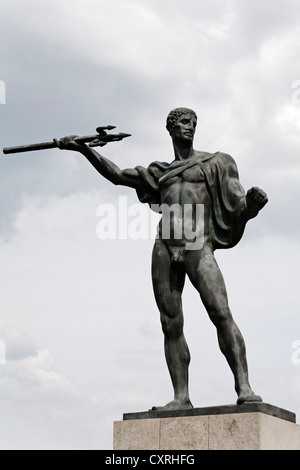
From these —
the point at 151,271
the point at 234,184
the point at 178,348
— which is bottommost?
the point at 178,348

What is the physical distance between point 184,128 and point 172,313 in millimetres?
2630

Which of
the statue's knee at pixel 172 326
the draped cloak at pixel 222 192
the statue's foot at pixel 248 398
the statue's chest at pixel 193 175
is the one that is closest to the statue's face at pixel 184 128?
the draped cloak at pixel 222 192

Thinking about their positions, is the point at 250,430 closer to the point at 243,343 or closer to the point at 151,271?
the point at 243,343

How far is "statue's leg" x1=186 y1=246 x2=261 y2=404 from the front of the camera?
1111 centimetres

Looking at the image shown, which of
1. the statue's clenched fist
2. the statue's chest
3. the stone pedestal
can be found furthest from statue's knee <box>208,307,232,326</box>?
the statue's chest

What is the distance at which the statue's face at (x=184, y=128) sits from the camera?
40.8ft

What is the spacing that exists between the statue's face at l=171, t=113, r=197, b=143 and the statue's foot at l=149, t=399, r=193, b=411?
3647 millimetres

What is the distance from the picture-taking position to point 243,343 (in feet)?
37.0

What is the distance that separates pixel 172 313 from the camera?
12.0 m

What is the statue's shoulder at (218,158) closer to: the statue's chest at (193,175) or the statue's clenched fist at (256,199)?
the statue's chest at (193,175)

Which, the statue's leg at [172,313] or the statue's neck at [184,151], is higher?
the statue's neck at [184,151]

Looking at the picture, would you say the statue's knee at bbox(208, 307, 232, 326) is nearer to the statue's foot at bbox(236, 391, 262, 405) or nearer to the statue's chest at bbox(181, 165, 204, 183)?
the statue's foot at bbox(236, 391, 262, 405)

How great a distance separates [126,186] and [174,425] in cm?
376
